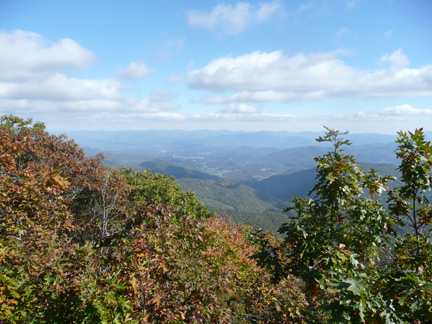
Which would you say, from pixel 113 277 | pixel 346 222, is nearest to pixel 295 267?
pixel 346 222

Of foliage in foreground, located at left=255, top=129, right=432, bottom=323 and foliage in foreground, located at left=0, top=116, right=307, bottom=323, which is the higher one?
foliage in foreground, located at left=255, top=129, right=432, bottom=323

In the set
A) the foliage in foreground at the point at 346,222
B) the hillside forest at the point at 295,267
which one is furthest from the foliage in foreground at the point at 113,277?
the foliage in foreground at the point at 346,222

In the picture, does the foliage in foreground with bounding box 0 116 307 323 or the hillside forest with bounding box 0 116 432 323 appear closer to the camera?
the hillside forest with bounding box 0 116 432 323

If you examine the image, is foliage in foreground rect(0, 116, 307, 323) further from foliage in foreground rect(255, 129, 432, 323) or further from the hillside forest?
foliage in foreground rect(255, 129, 432, 323)

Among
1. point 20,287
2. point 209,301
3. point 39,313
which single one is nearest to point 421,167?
point 209,301

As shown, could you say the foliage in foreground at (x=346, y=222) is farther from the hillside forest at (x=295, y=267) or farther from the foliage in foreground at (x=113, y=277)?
the foliage in foreground at (x=113, y=277)

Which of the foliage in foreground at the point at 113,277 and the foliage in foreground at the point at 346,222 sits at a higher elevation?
the foliage in foreground at the point at 346,222

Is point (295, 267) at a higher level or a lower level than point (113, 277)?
lower

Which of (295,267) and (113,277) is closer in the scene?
(113,277)

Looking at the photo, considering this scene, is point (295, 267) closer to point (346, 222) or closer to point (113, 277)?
point (346, 222)

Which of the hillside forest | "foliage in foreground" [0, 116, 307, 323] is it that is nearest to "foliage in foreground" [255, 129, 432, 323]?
the hillside forest

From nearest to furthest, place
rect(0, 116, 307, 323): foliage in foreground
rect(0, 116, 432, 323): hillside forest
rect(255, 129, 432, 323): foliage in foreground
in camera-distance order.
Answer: rect(0, 116, 432, 323): hillside forest
rect(0, 116, 307, 323): foliage in foreground
rect(255, 129, 432, 323): foliage in foreground

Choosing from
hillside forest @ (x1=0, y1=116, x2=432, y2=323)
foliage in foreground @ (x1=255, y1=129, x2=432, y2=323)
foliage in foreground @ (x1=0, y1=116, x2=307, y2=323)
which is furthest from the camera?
foliage in foreground @ (x1=255, y1=129, x2=432, y2=323)

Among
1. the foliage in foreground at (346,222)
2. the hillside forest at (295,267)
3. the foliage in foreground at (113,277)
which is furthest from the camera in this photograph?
the foliage in foreground at (346,222)
